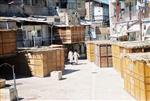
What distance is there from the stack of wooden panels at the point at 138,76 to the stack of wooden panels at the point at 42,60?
950 centimetres

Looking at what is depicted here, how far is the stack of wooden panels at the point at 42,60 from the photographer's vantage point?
30859 mm

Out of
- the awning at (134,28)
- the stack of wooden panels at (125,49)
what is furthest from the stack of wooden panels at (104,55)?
the awning at (134,28)

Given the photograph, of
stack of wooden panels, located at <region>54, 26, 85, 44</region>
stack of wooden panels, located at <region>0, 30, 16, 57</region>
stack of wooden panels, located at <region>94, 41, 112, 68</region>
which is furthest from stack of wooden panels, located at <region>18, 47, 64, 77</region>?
stack of wooden panels, located at <region>54, 26, 85, 44</region>

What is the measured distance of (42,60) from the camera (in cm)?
3077

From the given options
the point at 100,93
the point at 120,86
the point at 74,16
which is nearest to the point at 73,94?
the point at 100,93

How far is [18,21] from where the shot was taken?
3834 cm

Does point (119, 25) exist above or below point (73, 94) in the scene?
above

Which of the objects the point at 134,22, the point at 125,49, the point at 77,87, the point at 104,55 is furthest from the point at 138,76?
the point at 134,22

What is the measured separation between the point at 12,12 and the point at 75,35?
26.2 feet

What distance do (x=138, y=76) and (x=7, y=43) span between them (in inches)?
542

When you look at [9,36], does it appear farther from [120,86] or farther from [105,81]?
[120,86]

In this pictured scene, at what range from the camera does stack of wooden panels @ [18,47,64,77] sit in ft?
101

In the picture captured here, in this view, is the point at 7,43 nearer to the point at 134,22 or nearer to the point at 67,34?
the point at 67,34

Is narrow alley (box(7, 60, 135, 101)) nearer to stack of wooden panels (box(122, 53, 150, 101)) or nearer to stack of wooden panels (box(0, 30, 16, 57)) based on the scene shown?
stack of wooden panels (box(122, 53, 150, 101))
